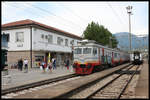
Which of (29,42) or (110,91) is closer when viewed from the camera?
(110,91)

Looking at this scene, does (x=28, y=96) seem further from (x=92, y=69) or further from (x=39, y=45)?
(x=39, y=45)

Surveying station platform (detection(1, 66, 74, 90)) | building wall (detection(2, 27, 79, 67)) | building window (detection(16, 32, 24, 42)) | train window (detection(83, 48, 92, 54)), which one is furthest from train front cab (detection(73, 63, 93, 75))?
building window (detection(16, 32, 24, 42))

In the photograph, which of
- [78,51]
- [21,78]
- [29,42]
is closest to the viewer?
[21,78]

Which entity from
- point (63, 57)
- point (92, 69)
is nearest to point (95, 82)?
point (92, 69)

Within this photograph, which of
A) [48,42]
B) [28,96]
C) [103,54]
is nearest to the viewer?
[28,96]

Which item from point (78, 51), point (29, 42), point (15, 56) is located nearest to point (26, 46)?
point (29, 42)

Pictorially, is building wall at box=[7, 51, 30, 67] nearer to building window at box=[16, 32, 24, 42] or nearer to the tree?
building window at box=[16, 32, 24, 42]

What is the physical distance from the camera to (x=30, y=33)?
27.7 m

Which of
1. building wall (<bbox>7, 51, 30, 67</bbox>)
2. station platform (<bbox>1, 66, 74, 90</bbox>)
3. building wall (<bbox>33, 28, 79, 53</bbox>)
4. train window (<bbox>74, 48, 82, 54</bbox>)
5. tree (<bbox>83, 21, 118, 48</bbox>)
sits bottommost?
station platform (<bbox>1, 66, 74, 90</bbox>)

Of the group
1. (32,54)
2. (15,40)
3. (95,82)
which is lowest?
(95,82)

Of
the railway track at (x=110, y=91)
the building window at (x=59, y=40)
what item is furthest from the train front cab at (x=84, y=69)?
the building window at (x=59, y=40)

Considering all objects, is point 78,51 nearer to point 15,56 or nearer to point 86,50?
point 86,50

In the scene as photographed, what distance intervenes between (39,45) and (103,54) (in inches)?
433

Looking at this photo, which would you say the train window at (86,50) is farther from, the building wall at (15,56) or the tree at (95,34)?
the tree at (95,34)
